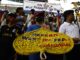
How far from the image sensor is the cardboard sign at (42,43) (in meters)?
6.46

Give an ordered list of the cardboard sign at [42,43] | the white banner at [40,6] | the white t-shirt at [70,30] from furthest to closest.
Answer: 1. the white banner at [40,6]
2. the white t-shirt at [70,30]
3. the cardboard sign at [42,43]

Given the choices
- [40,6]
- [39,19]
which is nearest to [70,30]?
[39,19]

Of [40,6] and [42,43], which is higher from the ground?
[42,43]

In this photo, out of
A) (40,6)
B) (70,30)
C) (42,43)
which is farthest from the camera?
(40,6)

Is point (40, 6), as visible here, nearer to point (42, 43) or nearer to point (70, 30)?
point (70, 30)

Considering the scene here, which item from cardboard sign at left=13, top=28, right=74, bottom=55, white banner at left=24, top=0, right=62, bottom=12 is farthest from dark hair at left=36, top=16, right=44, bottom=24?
white banner at left=24, top=0, right=62, bottom=12

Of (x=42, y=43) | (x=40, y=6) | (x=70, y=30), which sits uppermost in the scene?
(x=42, y=43)

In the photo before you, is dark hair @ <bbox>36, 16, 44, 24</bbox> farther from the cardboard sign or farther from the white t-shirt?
the cardboard sign

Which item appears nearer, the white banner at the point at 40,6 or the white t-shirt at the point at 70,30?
the white t-shirt at the point at 70,30

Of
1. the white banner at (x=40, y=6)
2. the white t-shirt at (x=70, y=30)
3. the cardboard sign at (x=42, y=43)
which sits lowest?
the white banner at (x=40, y=6)

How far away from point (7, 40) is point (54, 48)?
175cm

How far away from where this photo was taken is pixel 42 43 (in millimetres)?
6602

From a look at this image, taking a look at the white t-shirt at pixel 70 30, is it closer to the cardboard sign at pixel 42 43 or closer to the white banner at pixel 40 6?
the cardboard sign at pixel 42 43

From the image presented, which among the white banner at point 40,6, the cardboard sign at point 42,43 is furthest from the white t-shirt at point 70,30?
the white banner at point 40,6
